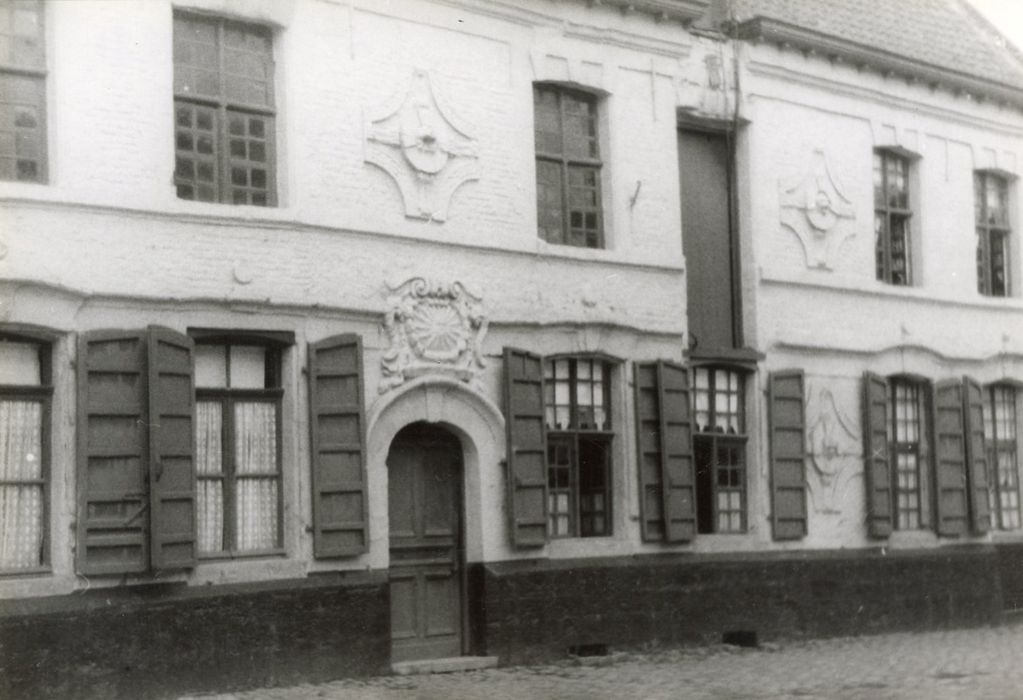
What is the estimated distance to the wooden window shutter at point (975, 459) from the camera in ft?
69.5

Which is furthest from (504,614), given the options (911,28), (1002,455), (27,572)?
(911,28)

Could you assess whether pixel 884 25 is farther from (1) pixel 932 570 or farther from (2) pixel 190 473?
(2) pixel 190 473

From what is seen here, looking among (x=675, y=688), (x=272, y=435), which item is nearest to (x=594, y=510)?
(x=675, y=688)

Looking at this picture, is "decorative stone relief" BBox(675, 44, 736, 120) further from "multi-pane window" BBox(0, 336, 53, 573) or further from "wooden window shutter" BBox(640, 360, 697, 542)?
"multi-pane window" BBox(0, 336, 53, 573)

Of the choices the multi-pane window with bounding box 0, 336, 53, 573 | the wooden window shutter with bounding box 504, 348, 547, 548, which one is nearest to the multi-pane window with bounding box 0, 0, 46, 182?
the multi-pane window with bounding box 0, 336, 53, 573

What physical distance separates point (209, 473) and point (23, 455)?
172 cm

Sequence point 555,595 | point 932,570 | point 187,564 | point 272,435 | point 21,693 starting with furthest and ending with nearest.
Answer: point 932,570 < point 555,595 < point 272,435 < point 187,564 < point 21,693

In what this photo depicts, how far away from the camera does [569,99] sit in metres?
17.1

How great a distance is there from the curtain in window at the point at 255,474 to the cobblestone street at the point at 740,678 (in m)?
1.37

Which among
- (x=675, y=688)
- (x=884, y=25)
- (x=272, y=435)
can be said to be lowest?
(x=675, y=688)

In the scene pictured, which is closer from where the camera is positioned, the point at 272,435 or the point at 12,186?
the point at 12,186

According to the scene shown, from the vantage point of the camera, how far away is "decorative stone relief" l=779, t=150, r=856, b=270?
1925 cm

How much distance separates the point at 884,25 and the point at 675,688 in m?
10.6

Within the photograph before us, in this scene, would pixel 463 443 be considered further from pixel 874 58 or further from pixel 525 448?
pixel 874 58
